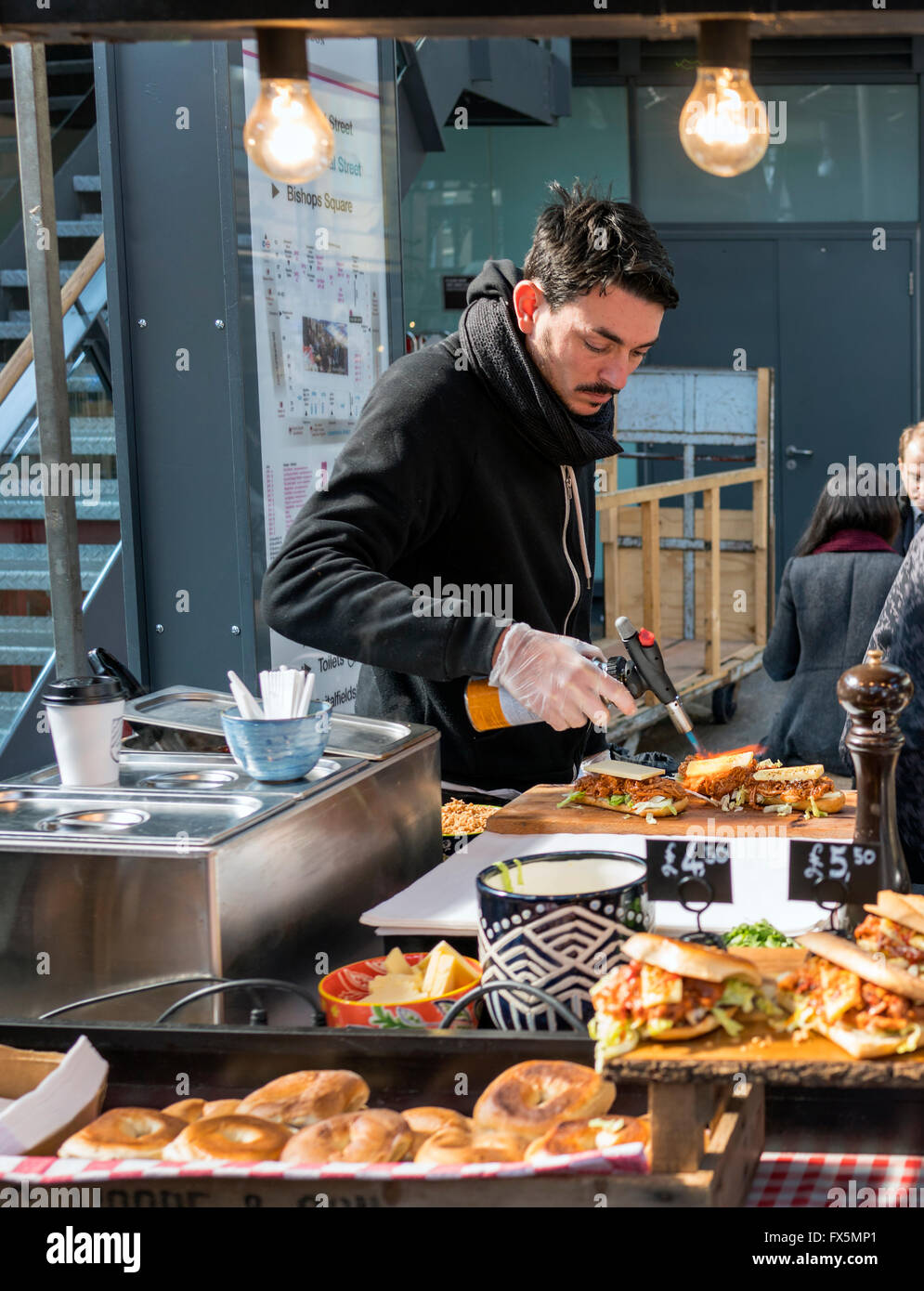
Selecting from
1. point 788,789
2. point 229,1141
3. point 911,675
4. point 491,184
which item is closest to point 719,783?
point 788,789

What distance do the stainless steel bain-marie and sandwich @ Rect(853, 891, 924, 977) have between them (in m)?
0.70

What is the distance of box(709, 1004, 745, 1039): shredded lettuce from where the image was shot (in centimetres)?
107

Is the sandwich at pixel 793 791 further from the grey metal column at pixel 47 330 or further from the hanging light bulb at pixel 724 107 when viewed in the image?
the grey metal column at pixel 47 330

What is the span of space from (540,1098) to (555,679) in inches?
39.3

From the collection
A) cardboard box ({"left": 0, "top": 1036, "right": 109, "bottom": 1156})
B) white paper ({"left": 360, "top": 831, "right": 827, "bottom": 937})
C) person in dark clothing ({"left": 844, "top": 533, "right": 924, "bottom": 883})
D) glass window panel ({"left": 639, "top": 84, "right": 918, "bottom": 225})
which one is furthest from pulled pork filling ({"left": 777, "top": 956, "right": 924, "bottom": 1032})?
glass window panel ({"left": 639, "top": 84, "right": 918, "bottom": 225})

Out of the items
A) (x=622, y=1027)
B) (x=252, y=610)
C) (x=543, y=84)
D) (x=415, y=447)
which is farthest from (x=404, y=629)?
(x=543, y=84)

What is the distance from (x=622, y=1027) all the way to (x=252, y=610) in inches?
110

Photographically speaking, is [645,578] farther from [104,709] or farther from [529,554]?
[104,709]

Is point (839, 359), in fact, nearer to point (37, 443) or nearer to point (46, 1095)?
point (37, 443)

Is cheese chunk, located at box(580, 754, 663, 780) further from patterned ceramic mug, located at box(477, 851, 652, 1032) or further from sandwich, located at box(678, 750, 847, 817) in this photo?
patterned ceramic mug, located at box(477, 851, 652, 1032)

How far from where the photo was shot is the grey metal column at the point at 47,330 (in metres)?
2.72

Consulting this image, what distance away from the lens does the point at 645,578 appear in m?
6.61

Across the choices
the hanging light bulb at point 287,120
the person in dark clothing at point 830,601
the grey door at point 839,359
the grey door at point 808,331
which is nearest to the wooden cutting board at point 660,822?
the hanging light bulb at point 287,120

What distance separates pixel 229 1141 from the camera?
109 cm
